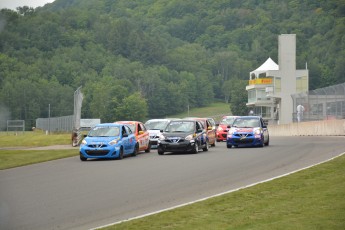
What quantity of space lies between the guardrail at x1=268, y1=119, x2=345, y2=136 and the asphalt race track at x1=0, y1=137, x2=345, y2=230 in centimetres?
2235

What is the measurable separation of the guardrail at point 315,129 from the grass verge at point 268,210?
113 ft

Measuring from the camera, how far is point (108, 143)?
98.5 feet

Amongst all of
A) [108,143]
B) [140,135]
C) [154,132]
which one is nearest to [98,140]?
[108,143]

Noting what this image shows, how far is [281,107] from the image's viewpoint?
390 ft

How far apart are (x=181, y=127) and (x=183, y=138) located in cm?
156

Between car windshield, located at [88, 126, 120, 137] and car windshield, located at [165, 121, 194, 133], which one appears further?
car windshield, located at [165, 121, 194, 133]

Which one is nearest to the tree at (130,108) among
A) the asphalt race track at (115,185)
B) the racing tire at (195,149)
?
the racing tire at (195,149)

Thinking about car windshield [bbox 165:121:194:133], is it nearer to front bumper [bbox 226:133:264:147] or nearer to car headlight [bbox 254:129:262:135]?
front bumper [bbox 226:133:264:147]

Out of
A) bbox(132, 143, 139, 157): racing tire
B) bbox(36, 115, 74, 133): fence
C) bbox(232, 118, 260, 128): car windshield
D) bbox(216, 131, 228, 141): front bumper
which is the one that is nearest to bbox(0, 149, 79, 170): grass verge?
bbox(132, 143, 139, 157): racing tire

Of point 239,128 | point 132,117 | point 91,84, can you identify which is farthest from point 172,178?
point 91,84

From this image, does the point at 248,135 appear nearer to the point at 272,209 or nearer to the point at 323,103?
the point at 272,209

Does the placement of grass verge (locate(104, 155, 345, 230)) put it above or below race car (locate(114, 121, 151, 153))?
below

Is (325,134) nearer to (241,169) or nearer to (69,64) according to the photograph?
(241,169)

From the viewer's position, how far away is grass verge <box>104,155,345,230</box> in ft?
35.7
